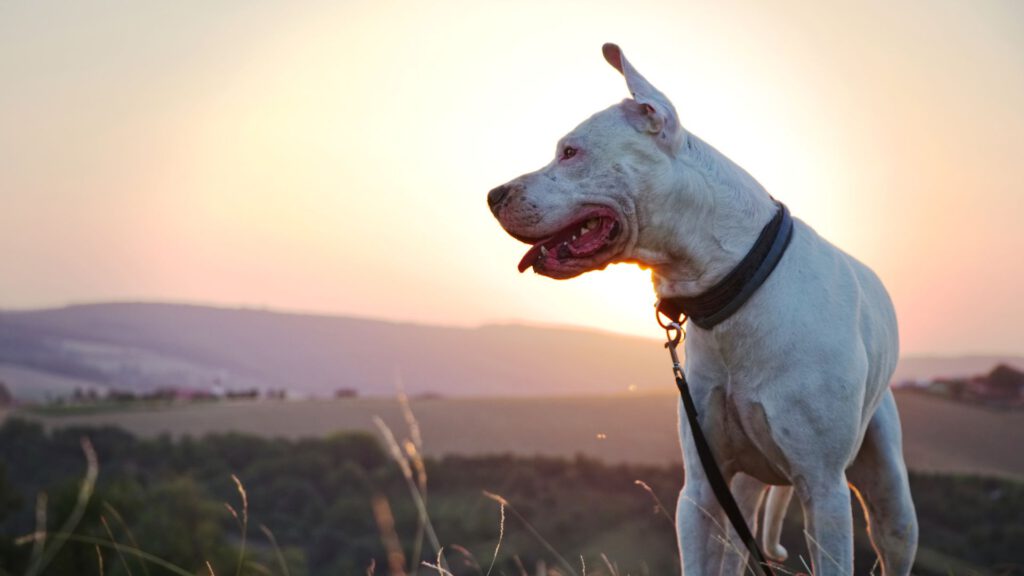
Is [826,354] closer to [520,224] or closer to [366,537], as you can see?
[520,224]

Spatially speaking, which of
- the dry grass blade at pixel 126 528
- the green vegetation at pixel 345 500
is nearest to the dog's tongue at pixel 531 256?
the dry grass blade at pixel 126 528

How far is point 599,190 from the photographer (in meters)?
4.38

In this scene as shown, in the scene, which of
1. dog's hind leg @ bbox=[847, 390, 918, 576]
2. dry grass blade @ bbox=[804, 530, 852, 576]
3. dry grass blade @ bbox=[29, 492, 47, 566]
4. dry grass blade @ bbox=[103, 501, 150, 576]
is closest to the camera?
dry grass blade @ bbox=[29, 492, 47, 566]

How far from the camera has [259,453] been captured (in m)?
69.8

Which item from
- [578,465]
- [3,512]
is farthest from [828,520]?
[578,465]

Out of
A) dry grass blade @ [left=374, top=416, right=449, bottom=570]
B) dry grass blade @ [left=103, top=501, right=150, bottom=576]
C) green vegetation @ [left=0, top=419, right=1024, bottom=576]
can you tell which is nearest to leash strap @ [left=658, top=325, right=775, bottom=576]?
dry grass blade @ [left=374, top=416, right=449, bottom=570]

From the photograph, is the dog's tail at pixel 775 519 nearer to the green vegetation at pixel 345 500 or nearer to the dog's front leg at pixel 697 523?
the dog's front leg at pixel 697 523

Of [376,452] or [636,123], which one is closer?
[636,123]

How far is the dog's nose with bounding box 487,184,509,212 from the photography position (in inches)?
175

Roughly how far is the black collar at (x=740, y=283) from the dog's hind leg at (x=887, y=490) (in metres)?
1.25

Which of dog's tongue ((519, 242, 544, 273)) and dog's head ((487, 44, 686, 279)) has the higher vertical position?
dog's head ((487, 44, 686, 279))

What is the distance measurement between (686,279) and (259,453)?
223ft

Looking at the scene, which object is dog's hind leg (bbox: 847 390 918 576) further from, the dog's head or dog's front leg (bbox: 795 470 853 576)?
the dog's head

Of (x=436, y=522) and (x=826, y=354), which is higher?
(x=826, y=354)
